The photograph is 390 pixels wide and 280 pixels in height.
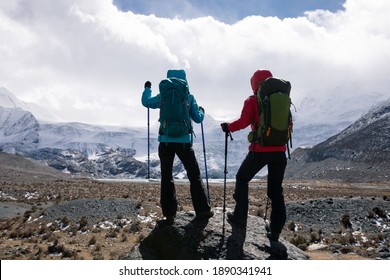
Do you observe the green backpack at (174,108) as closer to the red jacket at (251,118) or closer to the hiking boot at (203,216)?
the red jacket at (251,118)

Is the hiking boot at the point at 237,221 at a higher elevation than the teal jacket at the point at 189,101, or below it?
below

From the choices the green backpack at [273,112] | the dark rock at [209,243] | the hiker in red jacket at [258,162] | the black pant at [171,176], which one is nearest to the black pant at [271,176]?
the hiker in red jacket at [258,162]

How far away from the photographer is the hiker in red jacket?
7754 mm

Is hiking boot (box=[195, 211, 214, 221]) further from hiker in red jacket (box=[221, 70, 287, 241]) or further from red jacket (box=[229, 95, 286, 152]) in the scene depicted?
red jacket (box=[229, 95, 286, 152])

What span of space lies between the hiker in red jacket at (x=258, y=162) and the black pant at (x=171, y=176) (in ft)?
2.93

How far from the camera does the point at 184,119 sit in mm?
8281

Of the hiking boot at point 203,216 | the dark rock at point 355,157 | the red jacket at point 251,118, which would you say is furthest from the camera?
the dark rock at point 355,157

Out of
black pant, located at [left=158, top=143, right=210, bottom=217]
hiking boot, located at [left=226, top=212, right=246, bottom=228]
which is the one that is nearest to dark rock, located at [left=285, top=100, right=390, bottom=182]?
hiking boot, located at [left=226, top=212, right=246, bottom=228]

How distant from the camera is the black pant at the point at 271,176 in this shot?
7.79 meters

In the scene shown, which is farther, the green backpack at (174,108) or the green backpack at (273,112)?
the green backpack at (174,108)

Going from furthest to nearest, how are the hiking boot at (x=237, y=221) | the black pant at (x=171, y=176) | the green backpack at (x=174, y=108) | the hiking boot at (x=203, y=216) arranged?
the hiking boot at (x=203, y=216) → the hiking boot at (x=237, y=221) → the black pant at (x=171, y=176) → the green backpack at (x=174, y=108)

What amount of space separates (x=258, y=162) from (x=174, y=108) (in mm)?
2047

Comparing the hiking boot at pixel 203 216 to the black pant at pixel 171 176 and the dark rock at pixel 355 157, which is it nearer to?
the black pant at pixel 171 176

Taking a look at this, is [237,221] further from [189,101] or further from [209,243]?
[189,101]
